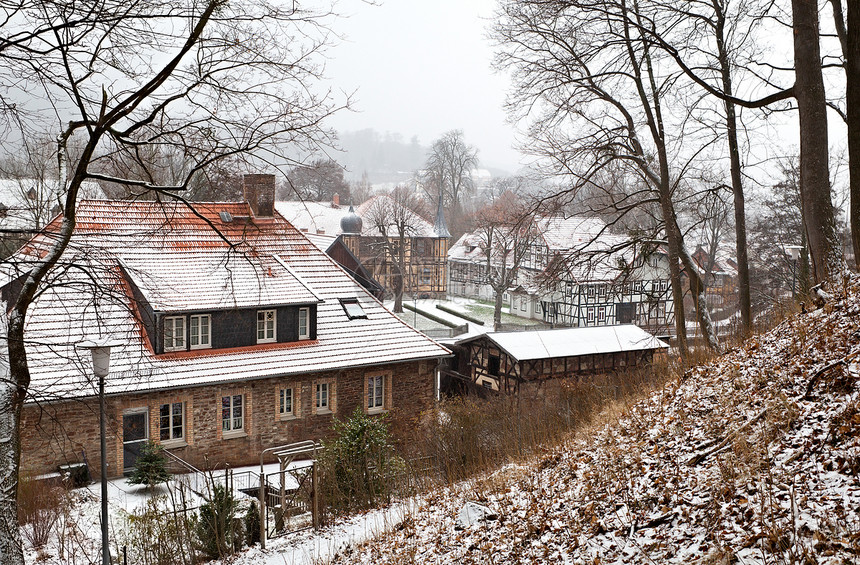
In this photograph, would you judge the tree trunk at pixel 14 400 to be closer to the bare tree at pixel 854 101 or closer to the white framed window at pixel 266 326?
the bare tree at pixel 854 101

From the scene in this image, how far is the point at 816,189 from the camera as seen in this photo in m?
8.24

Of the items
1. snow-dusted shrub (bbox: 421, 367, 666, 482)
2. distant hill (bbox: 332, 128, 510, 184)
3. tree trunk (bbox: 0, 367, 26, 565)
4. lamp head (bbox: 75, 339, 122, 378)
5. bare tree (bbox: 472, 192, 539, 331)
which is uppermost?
distant hill (bbox: 332, 128, 510, 184)

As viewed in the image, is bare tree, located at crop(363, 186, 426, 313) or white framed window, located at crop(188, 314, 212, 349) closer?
white framed window, located at crop(188, 314, 212, 349)

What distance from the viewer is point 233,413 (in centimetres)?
1677

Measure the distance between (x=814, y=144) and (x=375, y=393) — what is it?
519 inches

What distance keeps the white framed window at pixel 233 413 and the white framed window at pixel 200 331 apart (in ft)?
5.15

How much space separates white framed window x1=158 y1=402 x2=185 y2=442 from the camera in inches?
623

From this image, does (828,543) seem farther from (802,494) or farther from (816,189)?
(816,189)

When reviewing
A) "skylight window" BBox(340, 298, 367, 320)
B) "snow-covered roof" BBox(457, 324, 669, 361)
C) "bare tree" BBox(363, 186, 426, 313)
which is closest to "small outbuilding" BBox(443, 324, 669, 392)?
"snow-covered roof" BBox(457, 324, 669, 361)

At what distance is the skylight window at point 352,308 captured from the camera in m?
19.6

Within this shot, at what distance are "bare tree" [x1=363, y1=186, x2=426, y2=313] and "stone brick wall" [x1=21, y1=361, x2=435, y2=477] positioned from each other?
27132mm

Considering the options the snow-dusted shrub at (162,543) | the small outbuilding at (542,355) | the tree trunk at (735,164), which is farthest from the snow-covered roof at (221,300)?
the tree trunk at (735,164)

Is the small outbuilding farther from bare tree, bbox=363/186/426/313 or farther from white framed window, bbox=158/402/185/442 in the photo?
bare tree, bbox=363/186/426/313

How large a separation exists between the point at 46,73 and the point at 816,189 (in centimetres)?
878
